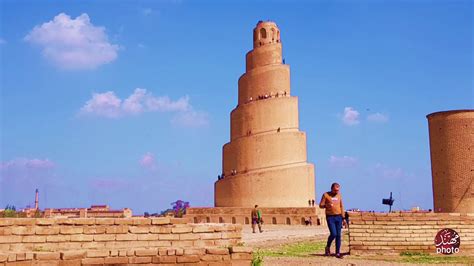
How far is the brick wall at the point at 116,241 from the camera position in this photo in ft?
18.2

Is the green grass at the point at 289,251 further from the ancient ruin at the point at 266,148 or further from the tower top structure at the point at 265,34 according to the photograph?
the tower top structure at the point at 265,34

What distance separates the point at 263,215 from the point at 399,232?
19.4m

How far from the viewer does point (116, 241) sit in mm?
6484

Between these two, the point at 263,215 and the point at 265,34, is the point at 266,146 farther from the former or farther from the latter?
the point at 265,34

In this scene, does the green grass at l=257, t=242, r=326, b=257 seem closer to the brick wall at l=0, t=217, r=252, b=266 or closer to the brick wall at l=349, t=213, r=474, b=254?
the brick wall at l=349, t=213, r=474, b=254

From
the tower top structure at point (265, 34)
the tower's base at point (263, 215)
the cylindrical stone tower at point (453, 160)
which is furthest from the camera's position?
the tower top structure at point (265, 34)

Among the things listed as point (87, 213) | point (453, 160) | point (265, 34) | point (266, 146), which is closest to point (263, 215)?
point (266, 146)

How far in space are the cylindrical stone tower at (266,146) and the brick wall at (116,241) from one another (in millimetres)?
25445

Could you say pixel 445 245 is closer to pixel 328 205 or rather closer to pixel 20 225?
pixel 328 205

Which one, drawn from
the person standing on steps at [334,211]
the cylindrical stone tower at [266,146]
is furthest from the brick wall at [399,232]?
the cylindrical stone tower at [266,146]

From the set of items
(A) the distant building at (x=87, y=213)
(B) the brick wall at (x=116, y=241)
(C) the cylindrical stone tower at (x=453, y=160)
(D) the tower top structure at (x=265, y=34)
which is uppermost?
(D) the tower top structure at (x=265, y=34)

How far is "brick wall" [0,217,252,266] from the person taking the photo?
5539 mm

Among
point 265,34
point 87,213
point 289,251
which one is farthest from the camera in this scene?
point 265,34

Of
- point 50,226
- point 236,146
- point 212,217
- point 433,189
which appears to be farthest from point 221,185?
point 50,226
